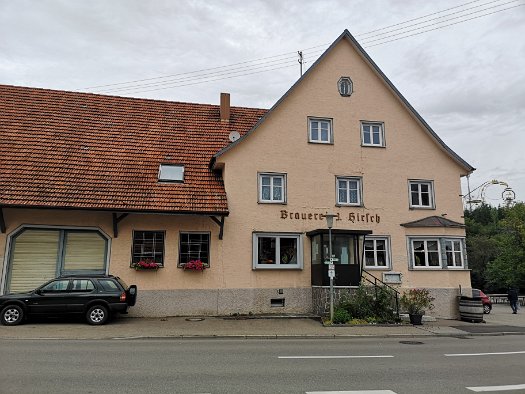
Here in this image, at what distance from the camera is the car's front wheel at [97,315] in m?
14.1

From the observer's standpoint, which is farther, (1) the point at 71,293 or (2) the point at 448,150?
(2) the point at 448,150

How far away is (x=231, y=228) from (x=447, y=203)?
10236 mm

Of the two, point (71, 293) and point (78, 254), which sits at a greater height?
point (78, 254)

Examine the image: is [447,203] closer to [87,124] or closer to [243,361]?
[243,361]

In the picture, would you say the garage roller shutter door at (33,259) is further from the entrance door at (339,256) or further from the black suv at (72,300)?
the entrance door at (339,256)

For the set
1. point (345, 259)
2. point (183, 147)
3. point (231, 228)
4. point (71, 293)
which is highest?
point (183, 147)

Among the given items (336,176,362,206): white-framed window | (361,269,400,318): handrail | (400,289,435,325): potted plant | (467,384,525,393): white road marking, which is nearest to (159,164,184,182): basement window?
(336,176,362,206): white-framed window

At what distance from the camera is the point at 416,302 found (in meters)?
17.1

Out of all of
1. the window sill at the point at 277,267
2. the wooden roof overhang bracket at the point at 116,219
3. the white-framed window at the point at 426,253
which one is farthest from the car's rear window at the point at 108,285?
the white-framed window at the point at 426,253

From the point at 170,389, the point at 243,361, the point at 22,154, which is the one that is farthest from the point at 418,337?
the point at 22,154

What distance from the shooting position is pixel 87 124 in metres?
19.5

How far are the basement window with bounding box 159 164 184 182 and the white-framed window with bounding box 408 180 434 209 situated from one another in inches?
408

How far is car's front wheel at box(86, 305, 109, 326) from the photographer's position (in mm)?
14070

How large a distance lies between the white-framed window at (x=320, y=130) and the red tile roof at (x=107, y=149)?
3427mm
